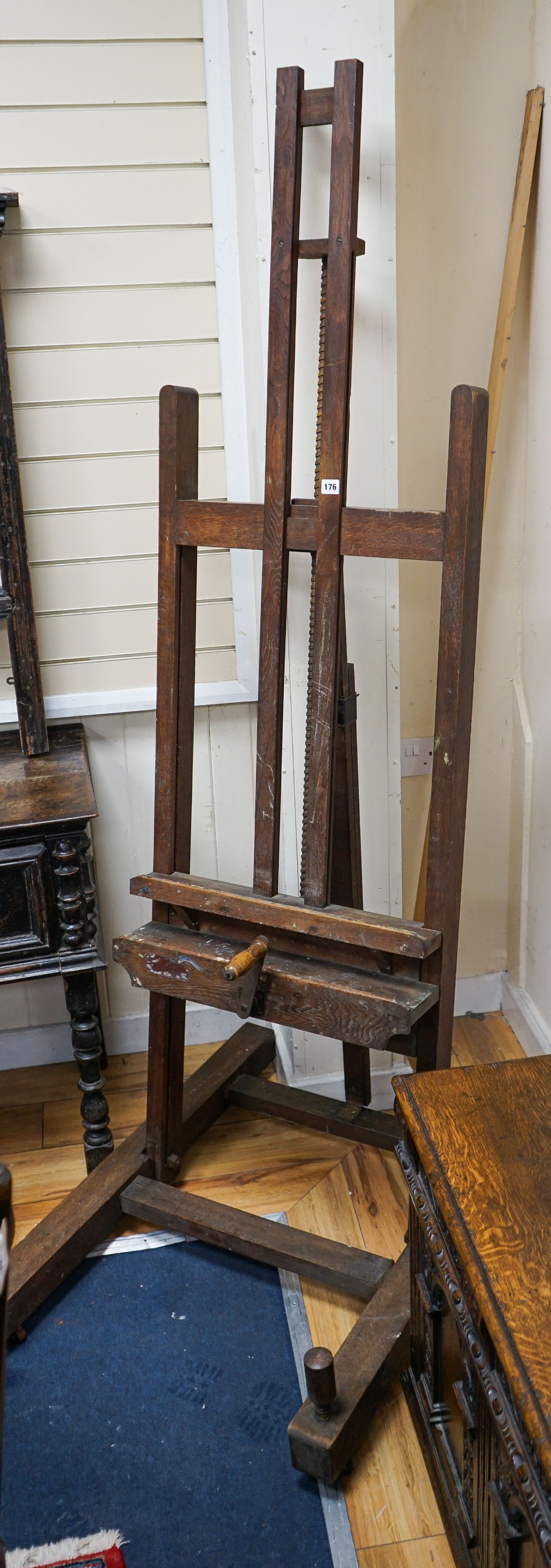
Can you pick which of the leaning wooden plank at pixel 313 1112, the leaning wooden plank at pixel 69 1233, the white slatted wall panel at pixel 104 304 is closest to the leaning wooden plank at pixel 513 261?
the leaning wooden plank at pixel 313 1112

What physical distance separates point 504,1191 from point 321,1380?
50 cm

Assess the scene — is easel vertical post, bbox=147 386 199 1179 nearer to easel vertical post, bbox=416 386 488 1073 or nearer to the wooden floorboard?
the wooden floorboard

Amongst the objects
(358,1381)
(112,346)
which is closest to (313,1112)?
(358,1381)

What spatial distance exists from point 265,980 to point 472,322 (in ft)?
4.41

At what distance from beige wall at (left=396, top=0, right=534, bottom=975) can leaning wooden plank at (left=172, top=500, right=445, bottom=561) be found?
1.83 ft

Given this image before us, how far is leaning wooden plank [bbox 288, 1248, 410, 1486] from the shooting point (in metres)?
1.51

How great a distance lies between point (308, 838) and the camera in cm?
169

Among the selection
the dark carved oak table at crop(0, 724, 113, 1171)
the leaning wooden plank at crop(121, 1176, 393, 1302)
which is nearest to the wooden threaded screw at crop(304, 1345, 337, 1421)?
the leaning wooden plank at crop(121, 1176, 393, 1302)

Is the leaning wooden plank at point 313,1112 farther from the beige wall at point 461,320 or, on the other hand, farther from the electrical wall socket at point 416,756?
the electrical wall socket at point 416,756

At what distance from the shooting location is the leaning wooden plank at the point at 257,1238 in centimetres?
177

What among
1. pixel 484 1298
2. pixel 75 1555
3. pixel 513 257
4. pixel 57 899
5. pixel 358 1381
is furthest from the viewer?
pixel 513 257

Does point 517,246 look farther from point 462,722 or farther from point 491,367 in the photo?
point 462,722

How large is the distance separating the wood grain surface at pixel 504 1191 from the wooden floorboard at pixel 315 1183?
600 millimetres

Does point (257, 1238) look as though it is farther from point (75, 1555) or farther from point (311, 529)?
point (311, 529)
